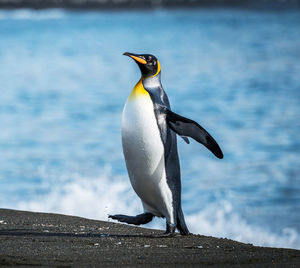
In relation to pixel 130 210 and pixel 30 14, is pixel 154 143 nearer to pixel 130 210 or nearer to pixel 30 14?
pixel 130 210

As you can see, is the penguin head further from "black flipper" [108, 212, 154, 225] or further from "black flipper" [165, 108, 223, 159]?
"black flipper" [108, 212, 154, 225]

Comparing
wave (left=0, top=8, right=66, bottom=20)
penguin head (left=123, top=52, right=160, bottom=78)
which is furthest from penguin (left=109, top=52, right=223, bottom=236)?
wave (left=0, top=8, right=66, bottom=20)

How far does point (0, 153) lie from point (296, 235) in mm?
5701

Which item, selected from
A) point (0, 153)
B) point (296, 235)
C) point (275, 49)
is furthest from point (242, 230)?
point (275, 49)

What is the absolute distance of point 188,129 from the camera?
456 centimetres

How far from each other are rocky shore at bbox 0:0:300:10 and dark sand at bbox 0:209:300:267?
76897 millimetres

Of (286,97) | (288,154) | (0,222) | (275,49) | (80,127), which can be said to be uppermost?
(275,49)

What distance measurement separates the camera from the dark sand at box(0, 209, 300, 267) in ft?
12.4

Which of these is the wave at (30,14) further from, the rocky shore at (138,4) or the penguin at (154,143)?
the penguin at (154,143)

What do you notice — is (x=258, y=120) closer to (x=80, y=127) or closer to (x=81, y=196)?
(x=80, y=127)

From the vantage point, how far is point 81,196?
752 cm

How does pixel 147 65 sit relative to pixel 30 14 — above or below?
below

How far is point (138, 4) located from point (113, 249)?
86.3m

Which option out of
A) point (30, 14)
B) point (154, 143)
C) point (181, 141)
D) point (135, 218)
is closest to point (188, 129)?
point (154, 143)
